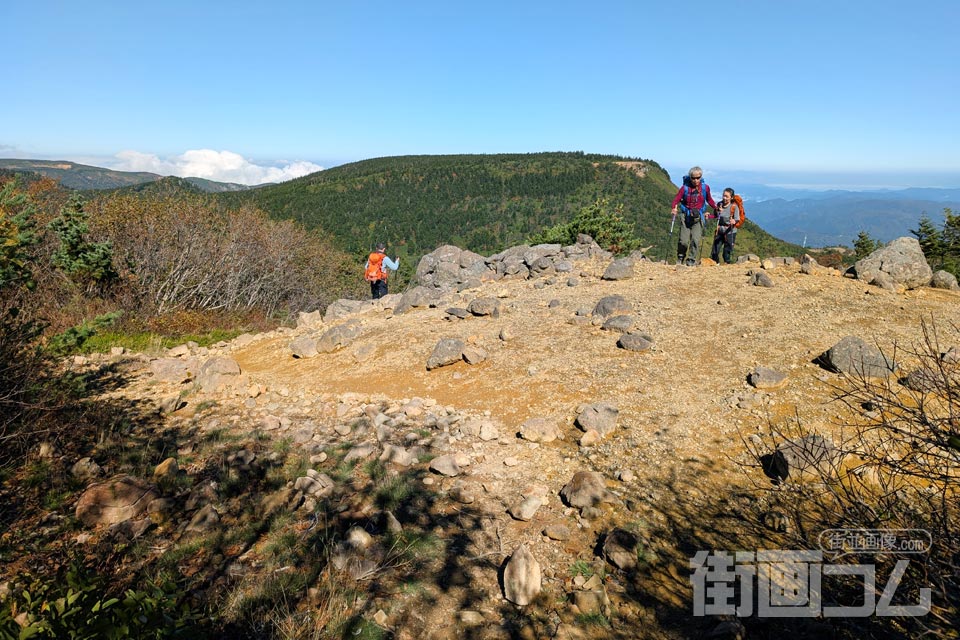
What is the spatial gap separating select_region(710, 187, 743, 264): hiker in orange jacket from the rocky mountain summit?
1.68 m

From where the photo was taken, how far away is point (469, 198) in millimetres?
101188

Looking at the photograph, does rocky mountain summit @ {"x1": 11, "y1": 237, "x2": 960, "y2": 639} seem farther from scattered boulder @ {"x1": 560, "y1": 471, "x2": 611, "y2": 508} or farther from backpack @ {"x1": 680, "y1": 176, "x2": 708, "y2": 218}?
backpack @ {"x1": 680, "y1": 176, "x2": 708, "y2": 218}

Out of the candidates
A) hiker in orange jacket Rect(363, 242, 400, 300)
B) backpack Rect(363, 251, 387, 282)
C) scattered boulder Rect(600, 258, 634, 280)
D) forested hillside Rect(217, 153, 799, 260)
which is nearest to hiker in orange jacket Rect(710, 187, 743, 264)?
scattered boulder Rect(600, 258, 634, 280)

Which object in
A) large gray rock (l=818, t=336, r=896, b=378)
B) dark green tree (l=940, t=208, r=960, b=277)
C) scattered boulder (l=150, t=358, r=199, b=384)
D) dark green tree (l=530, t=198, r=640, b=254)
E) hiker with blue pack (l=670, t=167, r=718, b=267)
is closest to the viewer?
large gray rock (l=818, t=336, r=896, b=378)

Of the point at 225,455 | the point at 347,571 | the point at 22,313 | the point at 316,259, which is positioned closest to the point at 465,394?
the point at 225,455

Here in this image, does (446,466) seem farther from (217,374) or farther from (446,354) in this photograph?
(217,374)

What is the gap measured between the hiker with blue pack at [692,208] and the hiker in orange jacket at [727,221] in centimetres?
20

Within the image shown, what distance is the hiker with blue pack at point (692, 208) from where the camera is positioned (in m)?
10.2

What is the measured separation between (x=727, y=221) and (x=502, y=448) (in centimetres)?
867

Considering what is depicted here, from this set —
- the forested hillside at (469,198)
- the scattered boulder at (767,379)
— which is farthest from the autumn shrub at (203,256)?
the forested hillside at (469,198)

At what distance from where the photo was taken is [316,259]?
22453mm

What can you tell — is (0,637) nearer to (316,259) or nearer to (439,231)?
(316,259)

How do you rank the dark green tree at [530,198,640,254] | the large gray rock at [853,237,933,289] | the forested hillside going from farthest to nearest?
the forested hillside < the dark green tree at [530,198,640,254] < the large gray rock at [853,237,933,289]

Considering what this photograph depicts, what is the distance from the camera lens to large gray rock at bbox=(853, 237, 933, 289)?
872cm
